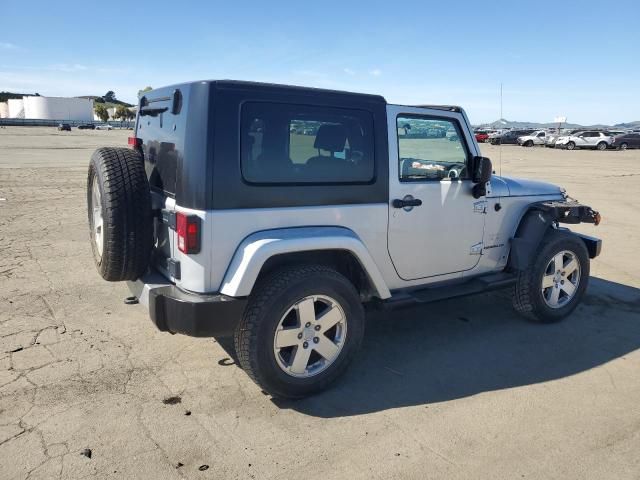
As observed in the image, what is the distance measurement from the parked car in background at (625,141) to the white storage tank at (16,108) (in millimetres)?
136577

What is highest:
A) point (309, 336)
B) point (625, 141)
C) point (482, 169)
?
point (625, 141)

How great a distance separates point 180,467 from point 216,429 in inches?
14.6

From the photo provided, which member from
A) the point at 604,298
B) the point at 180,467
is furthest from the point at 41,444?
the point at 604,298

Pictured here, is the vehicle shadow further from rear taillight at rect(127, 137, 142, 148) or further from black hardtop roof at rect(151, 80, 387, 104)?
rear taillight at rect(127, 137, 142, 148)

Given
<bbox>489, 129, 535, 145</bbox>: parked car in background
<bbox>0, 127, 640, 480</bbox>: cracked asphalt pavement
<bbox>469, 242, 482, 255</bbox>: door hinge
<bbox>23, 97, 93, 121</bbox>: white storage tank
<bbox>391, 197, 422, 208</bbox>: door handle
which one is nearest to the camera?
<bbox>0, 127, 640, 480</bbox>: cracked asphalt pavement

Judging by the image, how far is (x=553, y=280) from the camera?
4.72 metres

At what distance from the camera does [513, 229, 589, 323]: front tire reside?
455 cm

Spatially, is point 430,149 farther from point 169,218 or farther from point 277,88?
point 169,218

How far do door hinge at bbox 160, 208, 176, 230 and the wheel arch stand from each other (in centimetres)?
46

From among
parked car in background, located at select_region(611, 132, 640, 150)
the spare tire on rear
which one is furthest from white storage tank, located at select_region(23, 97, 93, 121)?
the spare tire on rear

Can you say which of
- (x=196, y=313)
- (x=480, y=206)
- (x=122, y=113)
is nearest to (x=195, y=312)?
(x=196, y=313)

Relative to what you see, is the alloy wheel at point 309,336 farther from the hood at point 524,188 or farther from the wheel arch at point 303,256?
the hood at point 524,188

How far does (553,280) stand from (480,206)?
1.14 m

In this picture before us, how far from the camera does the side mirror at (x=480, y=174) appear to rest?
3994 mm
